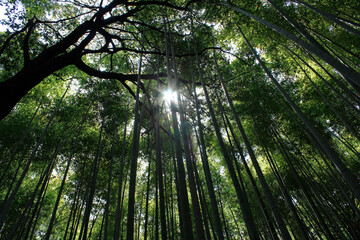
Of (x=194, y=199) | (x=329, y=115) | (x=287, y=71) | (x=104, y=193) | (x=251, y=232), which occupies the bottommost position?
(x=251, y=232)

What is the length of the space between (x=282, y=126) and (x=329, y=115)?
4.45ft

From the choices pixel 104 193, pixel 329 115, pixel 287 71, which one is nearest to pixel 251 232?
pixel 287 71

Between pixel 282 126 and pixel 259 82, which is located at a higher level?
pixel 259 82

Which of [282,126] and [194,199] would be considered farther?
[282,126]

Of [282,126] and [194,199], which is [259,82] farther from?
[194,199]

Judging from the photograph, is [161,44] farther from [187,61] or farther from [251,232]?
[251,232]

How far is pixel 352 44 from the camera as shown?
482 centimetres

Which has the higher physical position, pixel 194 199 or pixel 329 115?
pixel 329 115

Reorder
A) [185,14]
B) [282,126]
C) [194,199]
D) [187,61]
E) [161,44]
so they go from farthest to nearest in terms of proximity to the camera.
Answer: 1. [282,126]
2. [187,61]
3. [161,44]
4. [185,14]
5. [194,199]

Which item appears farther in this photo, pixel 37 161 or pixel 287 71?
pixel 37 161

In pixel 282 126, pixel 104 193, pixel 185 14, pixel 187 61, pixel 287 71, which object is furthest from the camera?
pixel 104 193

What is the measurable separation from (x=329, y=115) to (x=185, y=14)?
5348 mm

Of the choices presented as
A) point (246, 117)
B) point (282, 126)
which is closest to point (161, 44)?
point (246, 117)

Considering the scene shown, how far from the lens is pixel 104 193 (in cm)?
633
